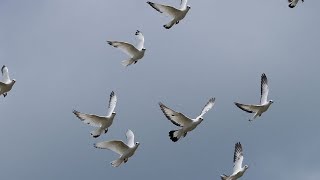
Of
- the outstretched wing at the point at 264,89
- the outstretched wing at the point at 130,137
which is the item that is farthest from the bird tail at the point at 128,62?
the outstretched wing at the point at 264,89

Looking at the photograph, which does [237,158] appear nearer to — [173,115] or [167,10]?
[173,115]

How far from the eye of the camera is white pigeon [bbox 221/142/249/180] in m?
63.6

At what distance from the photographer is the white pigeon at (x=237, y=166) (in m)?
63.6

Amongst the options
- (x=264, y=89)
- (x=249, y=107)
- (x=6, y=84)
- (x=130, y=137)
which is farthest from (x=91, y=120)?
(x=264, y=89)

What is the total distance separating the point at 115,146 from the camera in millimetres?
62562

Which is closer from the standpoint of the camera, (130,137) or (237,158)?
(130,137)

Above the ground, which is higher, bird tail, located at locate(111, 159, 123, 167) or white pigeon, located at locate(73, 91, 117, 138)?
white pigeon, located at locate(73, 91, 117, 138)

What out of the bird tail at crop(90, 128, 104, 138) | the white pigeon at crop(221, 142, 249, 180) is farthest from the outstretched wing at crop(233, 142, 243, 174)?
the bird tail at crop(90, 128, 104, 138)

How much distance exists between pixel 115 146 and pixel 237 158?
22.8 feet

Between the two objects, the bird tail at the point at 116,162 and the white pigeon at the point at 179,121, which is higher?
the white pigeon at the point at 179,121

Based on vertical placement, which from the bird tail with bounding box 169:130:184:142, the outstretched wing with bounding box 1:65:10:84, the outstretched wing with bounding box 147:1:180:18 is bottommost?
the bird tail with bounding box 169:130:184:142

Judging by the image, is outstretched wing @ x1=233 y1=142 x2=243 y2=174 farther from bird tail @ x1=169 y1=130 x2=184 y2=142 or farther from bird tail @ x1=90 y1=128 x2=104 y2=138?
bird tail @ x1=90 y1=128 x2=104 y2=138

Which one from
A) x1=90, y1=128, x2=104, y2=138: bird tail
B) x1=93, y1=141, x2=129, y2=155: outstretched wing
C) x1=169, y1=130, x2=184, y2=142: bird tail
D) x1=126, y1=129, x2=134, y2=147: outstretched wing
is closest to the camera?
x1=90, y1=128, x2=104, y2=138: bird tail

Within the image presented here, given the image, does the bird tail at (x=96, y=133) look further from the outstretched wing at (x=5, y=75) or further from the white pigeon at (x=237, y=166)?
the white pigeon at (x=237, y=166)
